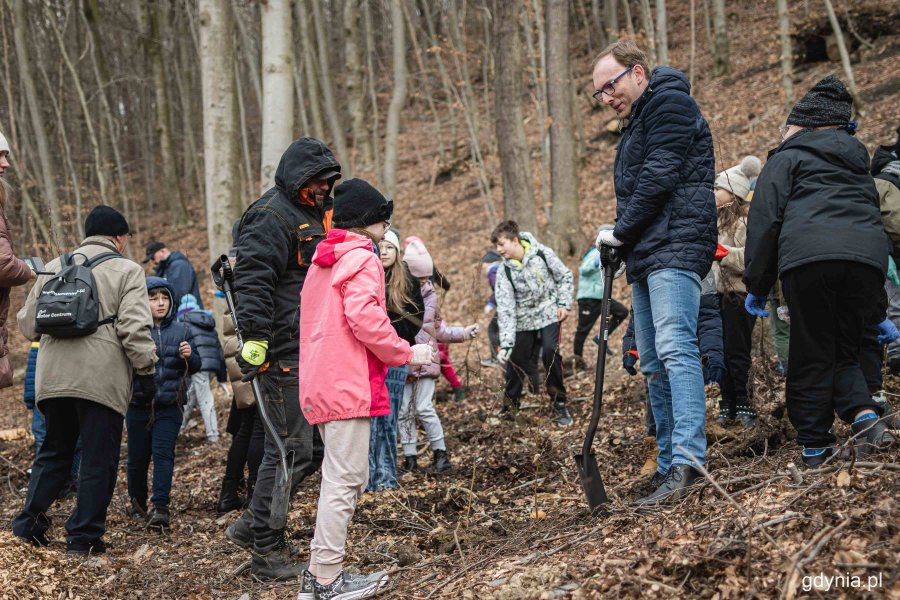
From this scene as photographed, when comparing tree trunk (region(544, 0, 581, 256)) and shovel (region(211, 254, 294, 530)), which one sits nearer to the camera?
shovel (region(211, 254, 294, 530))

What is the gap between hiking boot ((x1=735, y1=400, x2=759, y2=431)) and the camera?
5.72 meters

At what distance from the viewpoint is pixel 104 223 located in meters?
5.31

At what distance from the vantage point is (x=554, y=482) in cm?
537

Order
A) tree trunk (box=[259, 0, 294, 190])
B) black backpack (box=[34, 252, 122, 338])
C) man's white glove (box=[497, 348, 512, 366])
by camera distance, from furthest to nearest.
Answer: tree trunk (box=[259, 0, 294, 190]), man's white glove (box=[497, 348, 512, 366]), black backpack (box=[34, 252, 122, 338])

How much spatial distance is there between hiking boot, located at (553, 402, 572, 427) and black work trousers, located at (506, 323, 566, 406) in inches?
2.5

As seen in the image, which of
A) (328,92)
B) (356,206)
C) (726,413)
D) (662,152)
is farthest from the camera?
(328,92)

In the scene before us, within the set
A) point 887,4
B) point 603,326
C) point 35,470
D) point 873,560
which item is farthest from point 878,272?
point 887,4

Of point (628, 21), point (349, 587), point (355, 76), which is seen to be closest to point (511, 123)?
point (628, 21)

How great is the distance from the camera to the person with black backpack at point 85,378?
4.80m

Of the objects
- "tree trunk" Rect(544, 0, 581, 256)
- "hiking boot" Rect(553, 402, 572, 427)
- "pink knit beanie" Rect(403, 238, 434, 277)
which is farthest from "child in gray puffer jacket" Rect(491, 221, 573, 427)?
"tree trunk" Rect(544, 0, 581, 256)

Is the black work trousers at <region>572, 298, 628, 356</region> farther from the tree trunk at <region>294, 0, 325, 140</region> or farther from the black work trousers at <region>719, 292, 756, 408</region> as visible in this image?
the tree trunk at <region>294, 0, 325, 140</region>

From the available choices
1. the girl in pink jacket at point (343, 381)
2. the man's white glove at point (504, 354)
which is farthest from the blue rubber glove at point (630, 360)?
the girl in pink jacket at point (343, 381)

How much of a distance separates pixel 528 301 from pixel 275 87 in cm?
365

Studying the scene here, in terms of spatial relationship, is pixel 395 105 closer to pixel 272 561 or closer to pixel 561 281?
pixel 561 281
